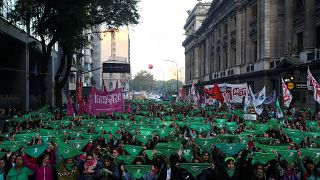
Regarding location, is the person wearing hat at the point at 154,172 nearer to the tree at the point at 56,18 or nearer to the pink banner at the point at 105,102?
the pink banner at the point at 105,102

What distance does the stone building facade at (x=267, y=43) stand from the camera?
3369cm

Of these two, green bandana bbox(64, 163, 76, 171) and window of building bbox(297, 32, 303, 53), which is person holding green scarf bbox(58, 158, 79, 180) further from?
window of building bbox(297, 32, 303, 53)

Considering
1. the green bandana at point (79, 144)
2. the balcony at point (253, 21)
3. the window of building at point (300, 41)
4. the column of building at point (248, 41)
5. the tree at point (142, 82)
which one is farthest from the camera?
the tree at point (142, 82)

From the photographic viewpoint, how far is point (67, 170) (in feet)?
30.5

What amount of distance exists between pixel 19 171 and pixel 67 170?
3.08 ft

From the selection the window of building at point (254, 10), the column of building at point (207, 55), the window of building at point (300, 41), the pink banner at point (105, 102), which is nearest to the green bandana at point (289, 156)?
the pink banner at point (105, 102)

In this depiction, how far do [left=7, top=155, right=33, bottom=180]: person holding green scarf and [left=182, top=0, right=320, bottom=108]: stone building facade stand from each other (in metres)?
16.9

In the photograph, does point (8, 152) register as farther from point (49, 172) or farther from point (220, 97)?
point (220, 97)

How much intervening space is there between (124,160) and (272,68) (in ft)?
107

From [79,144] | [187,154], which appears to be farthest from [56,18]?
[187,154]

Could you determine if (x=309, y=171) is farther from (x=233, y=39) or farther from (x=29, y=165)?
(x=233, y=39)

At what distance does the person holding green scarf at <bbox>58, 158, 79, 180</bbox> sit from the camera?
9.23 meters

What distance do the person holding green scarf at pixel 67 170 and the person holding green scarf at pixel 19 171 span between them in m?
0.61

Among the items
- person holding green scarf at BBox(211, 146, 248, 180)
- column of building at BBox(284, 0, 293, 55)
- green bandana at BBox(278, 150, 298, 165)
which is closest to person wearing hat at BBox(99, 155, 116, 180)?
person holding green scarf at BBox(211, 146, 248, 180)
